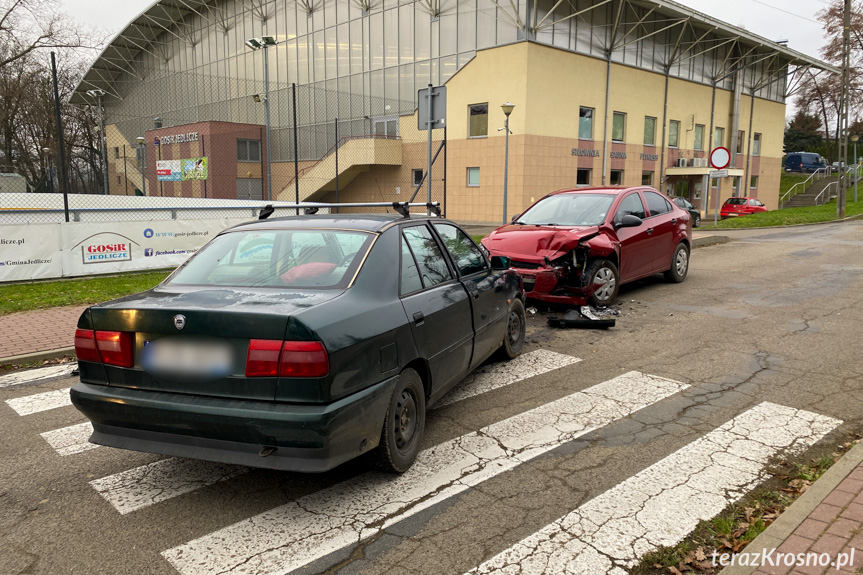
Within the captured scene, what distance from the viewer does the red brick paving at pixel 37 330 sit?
7.05 meters

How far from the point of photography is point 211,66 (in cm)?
4575

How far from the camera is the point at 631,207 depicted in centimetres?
978

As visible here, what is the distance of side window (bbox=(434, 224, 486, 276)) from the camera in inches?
205

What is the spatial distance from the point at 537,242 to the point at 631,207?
222 centimetres

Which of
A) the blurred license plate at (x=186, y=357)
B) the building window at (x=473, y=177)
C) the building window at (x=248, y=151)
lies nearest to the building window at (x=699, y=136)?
the building window at (x=473, y=177)

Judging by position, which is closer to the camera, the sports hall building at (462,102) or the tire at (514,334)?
the tire at (514,334)

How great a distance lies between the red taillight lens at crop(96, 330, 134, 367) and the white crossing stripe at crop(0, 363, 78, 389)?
329 centimetres

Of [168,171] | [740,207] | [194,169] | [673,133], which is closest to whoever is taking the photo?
[740,207]

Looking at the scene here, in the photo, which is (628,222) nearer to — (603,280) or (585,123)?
(603,280)

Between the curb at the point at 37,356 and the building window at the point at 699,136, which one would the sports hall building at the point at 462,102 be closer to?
the building window at the point at 699,136

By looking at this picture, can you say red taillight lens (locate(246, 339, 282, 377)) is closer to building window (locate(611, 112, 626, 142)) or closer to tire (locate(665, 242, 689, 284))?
tire (locate(665, 242, 689, 284))

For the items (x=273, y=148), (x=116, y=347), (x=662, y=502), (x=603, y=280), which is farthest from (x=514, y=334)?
(x=273, y=148)

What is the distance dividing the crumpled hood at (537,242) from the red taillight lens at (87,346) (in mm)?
5774

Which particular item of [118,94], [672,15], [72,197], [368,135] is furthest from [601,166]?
[118,94]
